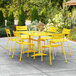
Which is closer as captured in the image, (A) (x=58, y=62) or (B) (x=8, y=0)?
(A) (x=58, y=62)

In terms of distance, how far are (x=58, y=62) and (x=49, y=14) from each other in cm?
1461

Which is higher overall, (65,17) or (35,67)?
(65,17)

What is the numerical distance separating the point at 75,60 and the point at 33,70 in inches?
78.5

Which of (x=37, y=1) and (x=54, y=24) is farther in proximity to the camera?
(x=37, y=1)

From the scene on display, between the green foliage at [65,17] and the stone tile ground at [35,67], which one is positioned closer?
the stone tile ground at [35,67]

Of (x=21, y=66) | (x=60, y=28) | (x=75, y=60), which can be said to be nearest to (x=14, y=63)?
(x=21, y=66)

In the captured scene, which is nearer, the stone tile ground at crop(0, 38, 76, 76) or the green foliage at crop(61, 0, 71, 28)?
the stone tile ground at crop(0, 38, 76, 76)

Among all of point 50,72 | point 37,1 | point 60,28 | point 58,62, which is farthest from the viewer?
point 37,1

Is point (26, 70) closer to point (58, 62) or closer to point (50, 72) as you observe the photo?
point (50, 72)

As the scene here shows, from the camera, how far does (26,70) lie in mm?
6227

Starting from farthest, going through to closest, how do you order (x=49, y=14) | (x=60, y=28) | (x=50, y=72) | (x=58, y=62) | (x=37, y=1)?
(x=37, y=1) → (x=49, y=14) → (x=60, y=28) → (x=58, y=62) → (x=50, y=72)

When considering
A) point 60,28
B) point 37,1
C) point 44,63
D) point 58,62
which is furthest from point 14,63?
point 37,1

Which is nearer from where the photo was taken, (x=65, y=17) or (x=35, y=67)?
(x=35, y=67)

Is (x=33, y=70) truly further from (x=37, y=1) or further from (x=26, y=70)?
(x=37, y=1)
